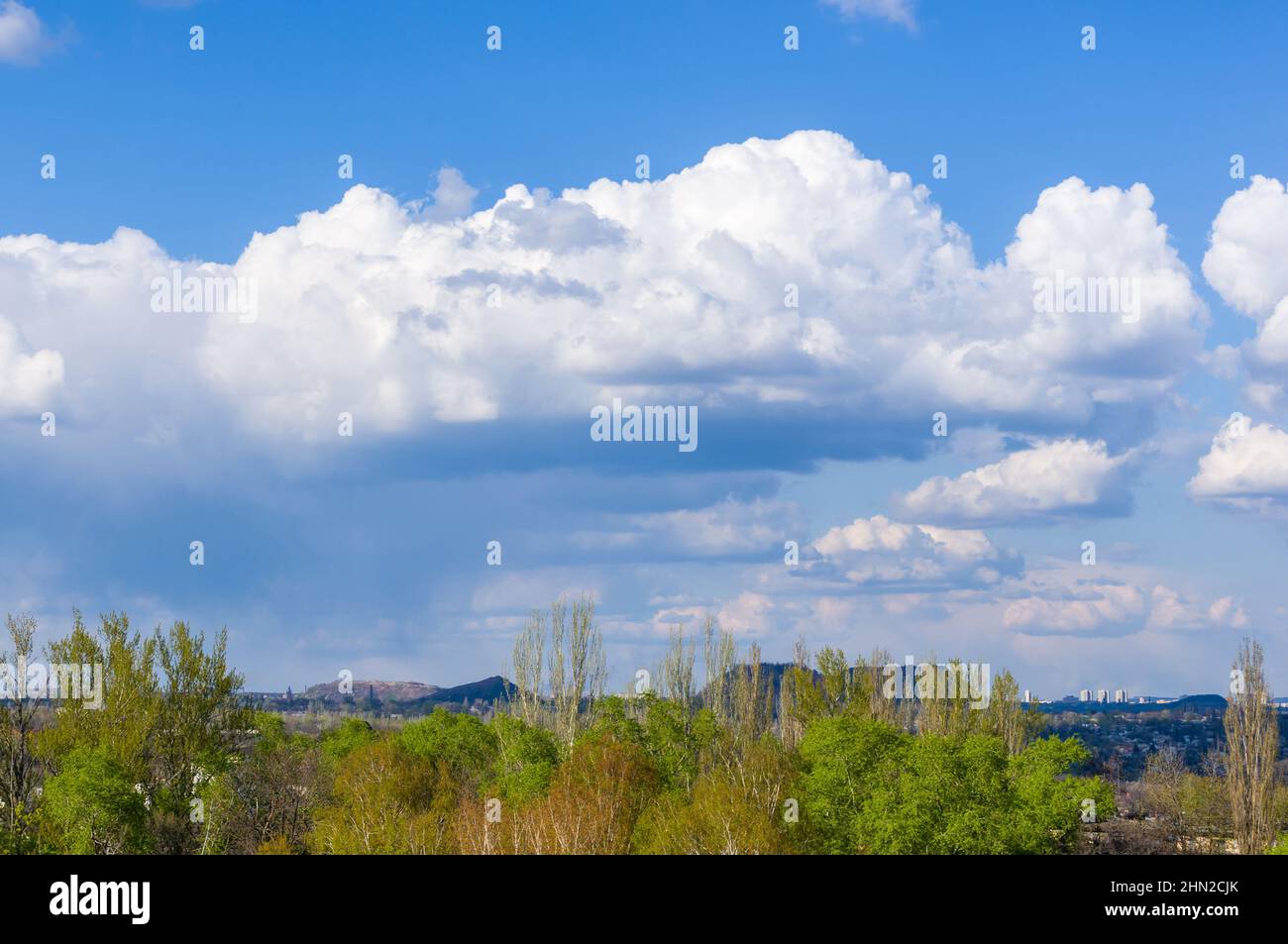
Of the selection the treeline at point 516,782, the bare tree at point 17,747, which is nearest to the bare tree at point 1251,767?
the treeline at point 516,782

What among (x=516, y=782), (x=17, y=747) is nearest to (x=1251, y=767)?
(x=516, y=782)

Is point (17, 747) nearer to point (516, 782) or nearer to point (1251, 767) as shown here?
point (516, 782)

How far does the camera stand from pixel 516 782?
214ft

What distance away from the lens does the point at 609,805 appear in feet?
185

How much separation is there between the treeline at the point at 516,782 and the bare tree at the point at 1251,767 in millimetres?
7296

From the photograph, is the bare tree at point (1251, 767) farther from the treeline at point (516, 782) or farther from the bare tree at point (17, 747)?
the bare tree at point (17, 747)

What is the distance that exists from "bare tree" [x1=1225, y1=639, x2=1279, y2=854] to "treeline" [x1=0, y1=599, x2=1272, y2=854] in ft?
23.9

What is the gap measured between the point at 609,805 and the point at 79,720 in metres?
30.3

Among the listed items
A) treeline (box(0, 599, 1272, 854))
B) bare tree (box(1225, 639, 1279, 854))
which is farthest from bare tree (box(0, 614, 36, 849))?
bare tree (box(1225, 639, 1279, 854))

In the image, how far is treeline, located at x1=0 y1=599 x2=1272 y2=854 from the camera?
175 ft
